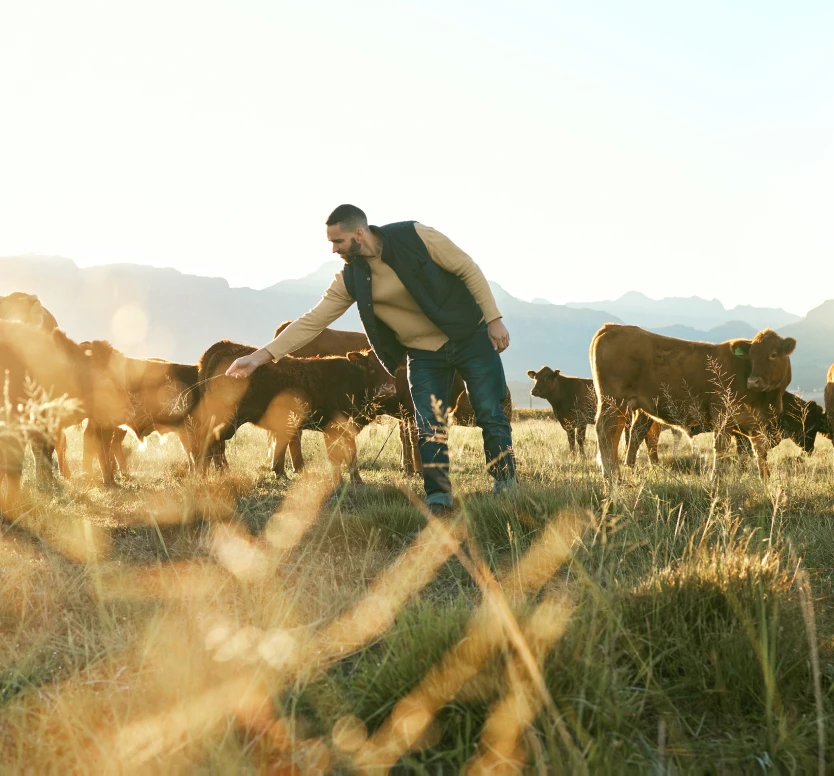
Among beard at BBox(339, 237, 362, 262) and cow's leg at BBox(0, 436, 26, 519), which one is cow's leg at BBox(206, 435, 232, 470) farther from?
beard at BBox(339, 237, 362, 262)

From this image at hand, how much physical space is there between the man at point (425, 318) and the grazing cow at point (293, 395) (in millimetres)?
2380

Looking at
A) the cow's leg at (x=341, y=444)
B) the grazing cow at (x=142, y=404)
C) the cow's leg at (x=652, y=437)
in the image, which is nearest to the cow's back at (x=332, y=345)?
the grazing cow at (x=142, y=404)

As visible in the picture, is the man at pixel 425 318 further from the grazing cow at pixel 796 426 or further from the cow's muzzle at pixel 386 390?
the grazing cow at pixel 796 426

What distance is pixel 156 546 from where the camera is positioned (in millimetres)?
4219

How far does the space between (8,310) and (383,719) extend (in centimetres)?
887

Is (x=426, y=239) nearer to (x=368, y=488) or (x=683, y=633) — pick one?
(x=368, y=488)

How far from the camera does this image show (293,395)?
26.9 feet

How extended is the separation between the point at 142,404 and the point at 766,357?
774 cm

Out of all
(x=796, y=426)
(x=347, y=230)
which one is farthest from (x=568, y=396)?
(x=347, y=230)

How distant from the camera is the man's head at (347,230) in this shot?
510 centimetres

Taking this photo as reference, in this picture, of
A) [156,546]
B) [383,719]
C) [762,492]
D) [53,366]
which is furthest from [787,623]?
[53,366]

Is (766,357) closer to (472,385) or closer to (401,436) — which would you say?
(401,436)

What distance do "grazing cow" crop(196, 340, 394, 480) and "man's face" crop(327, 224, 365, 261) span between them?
298 centimetres

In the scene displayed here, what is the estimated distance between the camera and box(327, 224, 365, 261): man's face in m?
5.10
